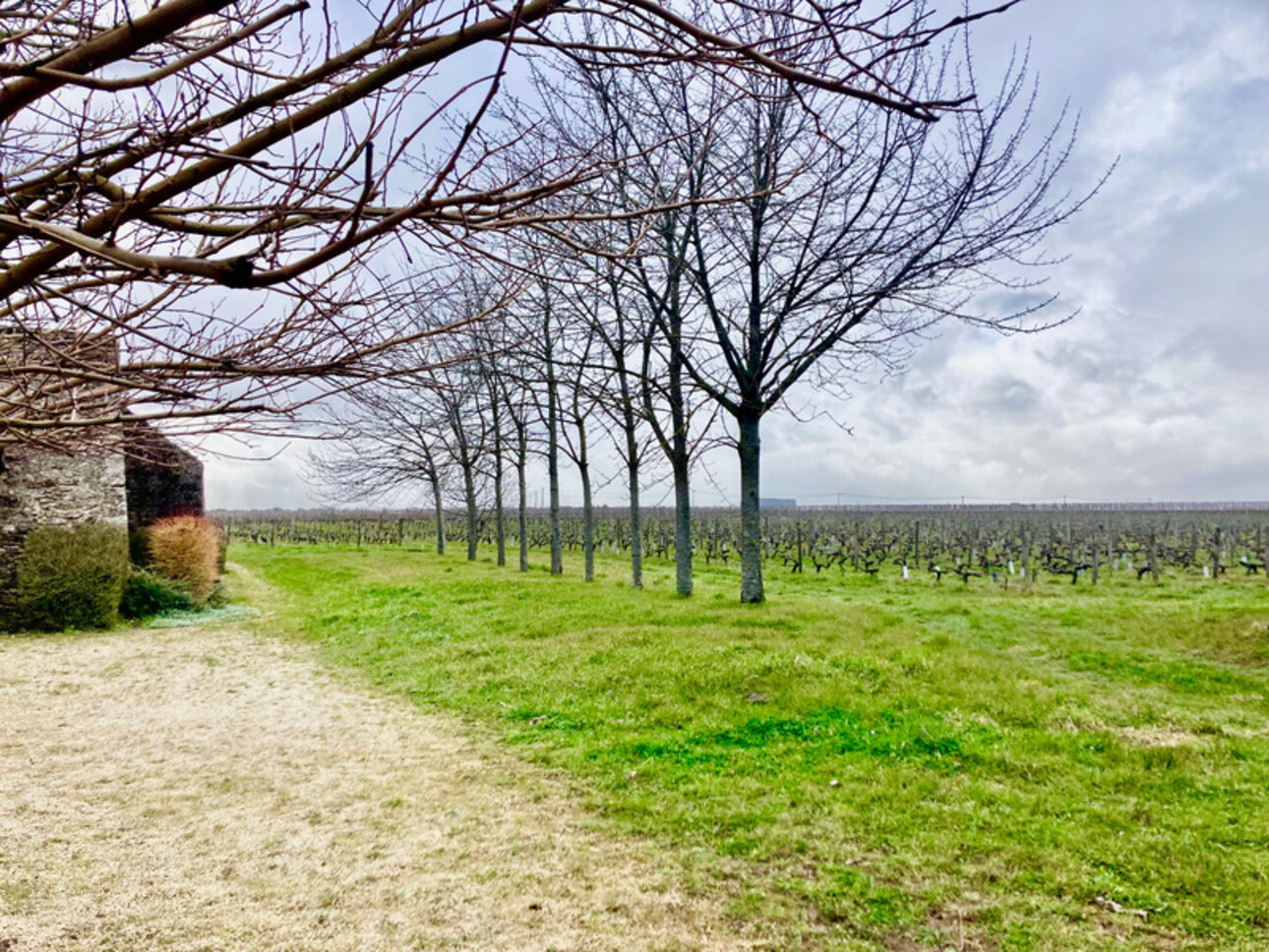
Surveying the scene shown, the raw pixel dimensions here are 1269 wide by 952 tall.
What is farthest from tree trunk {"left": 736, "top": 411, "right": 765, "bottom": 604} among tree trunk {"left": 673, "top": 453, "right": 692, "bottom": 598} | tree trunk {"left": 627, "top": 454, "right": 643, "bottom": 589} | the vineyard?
the vineyard

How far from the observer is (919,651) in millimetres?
9320

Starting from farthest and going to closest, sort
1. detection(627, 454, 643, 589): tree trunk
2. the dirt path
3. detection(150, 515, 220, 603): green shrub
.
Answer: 1. detection(627, 454, 643, 589): tree trunk
2. detection(150, 515, 220, 603): green shrub
3. the dirt path

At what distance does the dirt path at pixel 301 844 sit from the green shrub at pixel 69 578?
6.68 metres

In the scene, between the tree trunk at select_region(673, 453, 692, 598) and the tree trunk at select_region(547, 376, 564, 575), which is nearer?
the tree trunk at select_region(673, 453, 692, 598)

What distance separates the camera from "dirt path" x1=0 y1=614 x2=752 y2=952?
389 centimetres

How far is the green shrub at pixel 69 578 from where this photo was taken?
45.4 ft

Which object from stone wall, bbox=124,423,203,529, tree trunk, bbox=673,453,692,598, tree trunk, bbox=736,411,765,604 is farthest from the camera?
stone wall, bbox=124,423,203,529

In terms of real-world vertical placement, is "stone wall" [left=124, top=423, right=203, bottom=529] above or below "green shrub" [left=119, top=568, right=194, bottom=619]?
above

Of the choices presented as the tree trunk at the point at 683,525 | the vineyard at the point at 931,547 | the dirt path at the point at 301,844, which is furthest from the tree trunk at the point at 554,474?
the dirt path at the point at 301,844

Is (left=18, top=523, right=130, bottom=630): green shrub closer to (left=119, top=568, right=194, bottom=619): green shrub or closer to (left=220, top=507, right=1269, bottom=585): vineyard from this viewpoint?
(left=119, top=568, right=194, bottom=619): green shrub

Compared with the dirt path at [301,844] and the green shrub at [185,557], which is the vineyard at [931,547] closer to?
the green shrub at [185,557]

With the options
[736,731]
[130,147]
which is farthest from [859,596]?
[130,147]

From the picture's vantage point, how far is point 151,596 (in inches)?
625

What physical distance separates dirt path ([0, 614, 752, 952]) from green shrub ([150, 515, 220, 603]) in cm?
877
